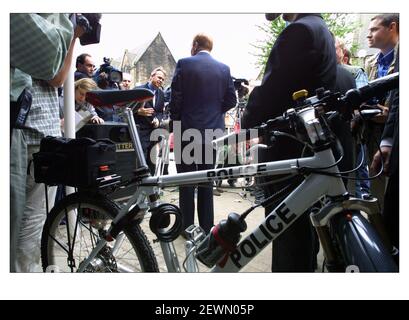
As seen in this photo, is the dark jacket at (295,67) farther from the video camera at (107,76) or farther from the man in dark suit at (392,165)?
the video camera at (107,76)

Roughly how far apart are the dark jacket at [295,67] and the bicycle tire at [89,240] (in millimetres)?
691

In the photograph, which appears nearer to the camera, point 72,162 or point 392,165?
point 392,165

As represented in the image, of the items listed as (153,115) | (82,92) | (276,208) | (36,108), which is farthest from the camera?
(153,115)

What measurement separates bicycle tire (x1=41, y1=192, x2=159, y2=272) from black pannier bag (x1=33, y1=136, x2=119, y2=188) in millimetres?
107

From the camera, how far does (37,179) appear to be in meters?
1.24

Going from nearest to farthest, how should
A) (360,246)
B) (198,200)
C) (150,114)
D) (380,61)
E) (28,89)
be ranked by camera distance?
(360,246), (28,89), (380,61), (198,200), (150,114)

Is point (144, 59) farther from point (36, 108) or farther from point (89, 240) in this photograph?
point (89, 240)

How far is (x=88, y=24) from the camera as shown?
1.22 metres

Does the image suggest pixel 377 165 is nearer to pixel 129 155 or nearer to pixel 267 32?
pixel 267 32

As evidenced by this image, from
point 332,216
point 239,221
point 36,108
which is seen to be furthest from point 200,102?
point 332,216

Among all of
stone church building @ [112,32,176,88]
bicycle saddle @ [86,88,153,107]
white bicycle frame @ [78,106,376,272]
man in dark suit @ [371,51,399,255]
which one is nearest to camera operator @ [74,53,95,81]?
Answer: stone church building @ [112,32,176,88]

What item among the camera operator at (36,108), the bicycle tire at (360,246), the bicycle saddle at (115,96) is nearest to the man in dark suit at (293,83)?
the bicycle tire at (360,246)

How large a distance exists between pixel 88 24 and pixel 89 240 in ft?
3.01
